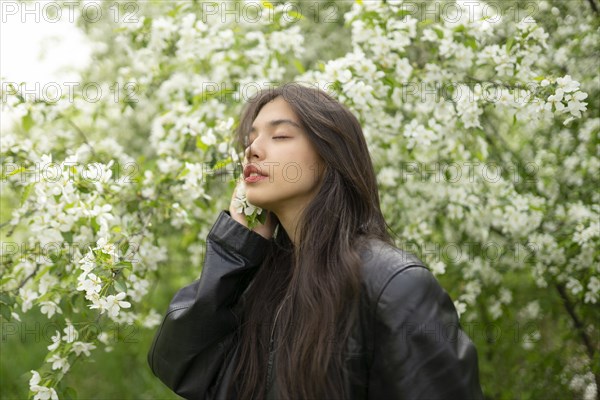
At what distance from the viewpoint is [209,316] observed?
194 cm

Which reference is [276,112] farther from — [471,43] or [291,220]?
[471,43]

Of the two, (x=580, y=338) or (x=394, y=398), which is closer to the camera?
(x=394, y=398)

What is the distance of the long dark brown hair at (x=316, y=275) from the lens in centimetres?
169

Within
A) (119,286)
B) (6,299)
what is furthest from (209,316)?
(6,299)

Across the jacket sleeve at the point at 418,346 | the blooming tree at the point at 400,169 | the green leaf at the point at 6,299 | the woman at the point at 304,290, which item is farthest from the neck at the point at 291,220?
the green leaf at the point at 6,299

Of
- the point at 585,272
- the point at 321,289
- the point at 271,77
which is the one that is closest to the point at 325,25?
the point at 271,77

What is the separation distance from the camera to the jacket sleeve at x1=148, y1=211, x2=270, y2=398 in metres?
1.95

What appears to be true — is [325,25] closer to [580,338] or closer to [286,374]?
[580,338]

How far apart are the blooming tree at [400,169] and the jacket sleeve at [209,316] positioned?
151 millimetres

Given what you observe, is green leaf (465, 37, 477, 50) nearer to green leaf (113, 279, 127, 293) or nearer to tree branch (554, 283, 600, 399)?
tree branch (554, 283, 600, 399)

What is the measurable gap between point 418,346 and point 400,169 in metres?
2.12

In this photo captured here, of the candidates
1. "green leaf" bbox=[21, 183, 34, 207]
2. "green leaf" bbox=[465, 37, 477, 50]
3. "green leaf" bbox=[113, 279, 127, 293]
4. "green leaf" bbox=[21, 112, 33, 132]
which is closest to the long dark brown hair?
"green leaf" bbox=[113, 279, 127, 293]

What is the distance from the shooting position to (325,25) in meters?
4.77

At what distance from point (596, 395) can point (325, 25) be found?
313cm
